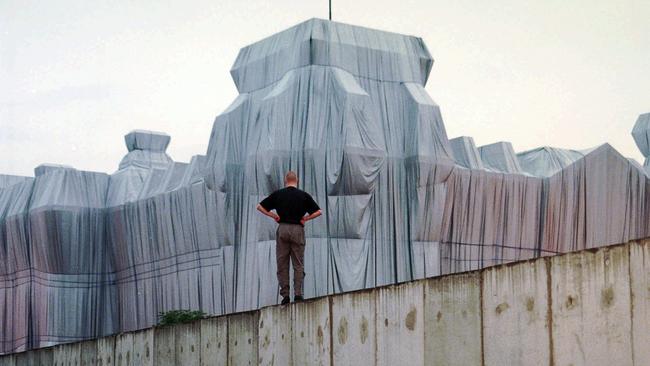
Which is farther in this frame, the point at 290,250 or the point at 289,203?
the point at 290,250

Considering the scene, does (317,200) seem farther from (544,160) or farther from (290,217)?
(290,217)

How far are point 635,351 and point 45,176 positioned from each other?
33756 mm

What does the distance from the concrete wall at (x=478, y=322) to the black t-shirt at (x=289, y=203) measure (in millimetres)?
2103

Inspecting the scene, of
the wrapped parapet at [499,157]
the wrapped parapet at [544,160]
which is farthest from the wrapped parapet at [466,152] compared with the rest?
the wrapped parapet at [544,160]

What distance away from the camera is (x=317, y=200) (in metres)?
29.8

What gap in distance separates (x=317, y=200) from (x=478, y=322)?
20910mm

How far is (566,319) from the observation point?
807cm

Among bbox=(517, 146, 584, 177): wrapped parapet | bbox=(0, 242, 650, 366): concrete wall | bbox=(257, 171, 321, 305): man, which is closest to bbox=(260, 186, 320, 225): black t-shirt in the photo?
bbox=(257, 171, 321, 305): man

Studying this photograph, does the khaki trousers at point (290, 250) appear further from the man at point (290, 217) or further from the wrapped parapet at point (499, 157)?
the wrapped parapet at point (499, 157)

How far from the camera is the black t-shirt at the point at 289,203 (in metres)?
14.7

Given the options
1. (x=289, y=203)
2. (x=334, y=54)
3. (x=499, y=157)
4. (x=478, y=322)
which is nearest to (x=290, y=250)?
(x=289, y=203)

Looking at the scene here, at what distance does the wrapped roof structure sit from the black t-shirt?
14398 mm

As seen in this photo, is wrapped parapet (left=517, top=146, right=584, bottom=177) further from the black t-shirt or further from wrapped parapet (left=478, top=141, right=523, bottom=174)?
the black t-shirt

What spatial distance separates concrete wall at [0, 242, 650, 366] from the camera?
7699 millimetres
